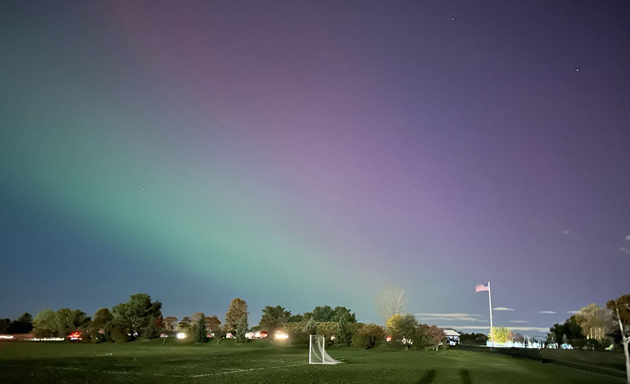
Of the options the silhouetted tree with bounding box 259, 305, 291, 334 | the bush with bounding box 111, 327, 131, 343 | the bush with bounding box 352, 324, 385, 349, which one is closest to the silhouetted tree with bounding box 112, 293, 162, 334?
the bush with bounding box 111, 327, 131, 343

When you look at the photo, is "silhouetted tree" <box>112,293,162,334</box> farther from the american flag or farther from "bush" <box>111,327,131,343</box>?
the american flag

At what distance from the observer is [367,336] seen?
61188 millimetres

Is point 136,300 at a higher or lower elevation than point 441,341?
higher

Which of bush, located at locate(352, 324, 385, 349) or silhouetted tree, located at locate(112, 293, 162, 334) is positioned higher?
silhouetted tree, located at locate(112, 293, 162, 334)

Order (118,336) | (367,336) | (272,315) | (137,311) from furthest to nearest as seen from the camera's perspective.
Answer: (272,315) < (137,311) < (118,336) < (367,336)

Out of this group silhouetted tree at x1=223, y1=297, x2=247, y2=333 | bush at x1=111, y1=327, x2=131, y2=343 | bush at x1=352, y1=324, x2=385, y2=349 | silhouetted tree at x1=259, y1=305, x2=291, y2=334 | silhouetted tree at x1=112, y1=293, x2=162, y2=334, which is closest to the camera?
bush at x1=352, y1=324, x2=385, y2=349

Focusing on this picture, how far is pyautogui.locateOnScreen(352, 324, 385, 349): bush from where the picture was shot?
6100cm

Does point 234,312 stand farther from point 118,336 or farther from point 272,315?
point 118,336

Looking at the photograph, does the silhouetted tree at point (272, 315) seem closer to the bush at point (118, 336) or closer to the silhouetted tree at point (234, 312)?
the silhouetted tree at point (234, 312)

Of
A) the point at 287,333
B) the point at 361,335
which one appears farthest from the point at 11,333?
the point at 361,335

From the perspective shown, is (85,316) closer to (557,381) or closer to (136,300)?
(136,300)

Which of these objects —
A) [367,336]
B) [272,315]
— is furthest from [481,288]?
[272,315]

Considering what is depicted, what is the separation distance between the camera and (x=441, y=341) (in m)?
59.6

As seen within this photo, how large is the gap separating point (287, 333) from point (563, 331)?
65795mm
